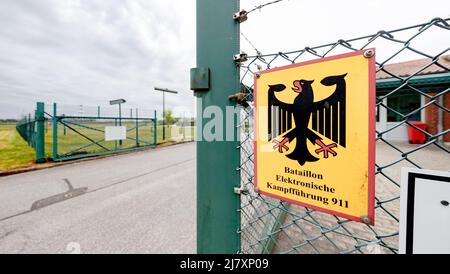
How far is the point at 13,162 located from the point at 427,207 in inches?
370

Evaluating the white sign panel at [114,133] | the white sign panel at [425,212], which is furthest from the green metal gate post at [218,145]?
the white sign panel at [114,133]

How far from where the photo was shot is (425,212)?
2.00ft

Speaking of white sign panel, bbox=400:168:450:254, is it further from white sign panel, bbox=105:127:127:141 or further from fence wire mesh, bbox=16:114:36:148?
fence wire mesh, bbox=16:114:36:148

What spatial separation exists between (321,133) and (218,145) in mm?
520

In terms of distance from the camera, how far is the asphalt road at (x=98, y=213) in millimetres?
2215

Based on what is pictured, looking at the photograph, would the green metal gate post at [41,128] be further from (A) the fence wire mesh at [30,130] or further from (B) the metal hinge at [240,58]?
(B) the metal hinge at [240,58]

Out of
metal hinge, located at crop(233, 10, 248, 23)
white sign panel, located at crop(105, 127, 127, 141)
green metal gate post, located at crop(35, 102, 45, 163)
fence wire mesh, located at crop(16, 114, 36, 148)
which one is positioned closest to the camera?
metal hinge, located at crop(233, 10, 248, 23)

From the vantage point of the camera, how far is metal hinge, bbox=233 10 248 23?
0.96 m

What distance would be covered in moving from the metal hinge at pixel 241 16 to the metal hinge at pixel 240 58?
0.59ft

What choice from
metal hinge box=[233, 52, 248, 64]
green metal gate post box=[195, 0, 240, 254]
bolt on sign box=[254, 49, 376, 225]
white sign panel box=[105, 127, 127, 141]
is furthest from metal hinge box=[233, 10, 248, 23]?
white sign panel box=[105, 127, 127, 141]

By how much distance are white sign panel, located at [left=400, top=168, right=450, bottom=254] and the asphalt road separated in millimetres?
2024
